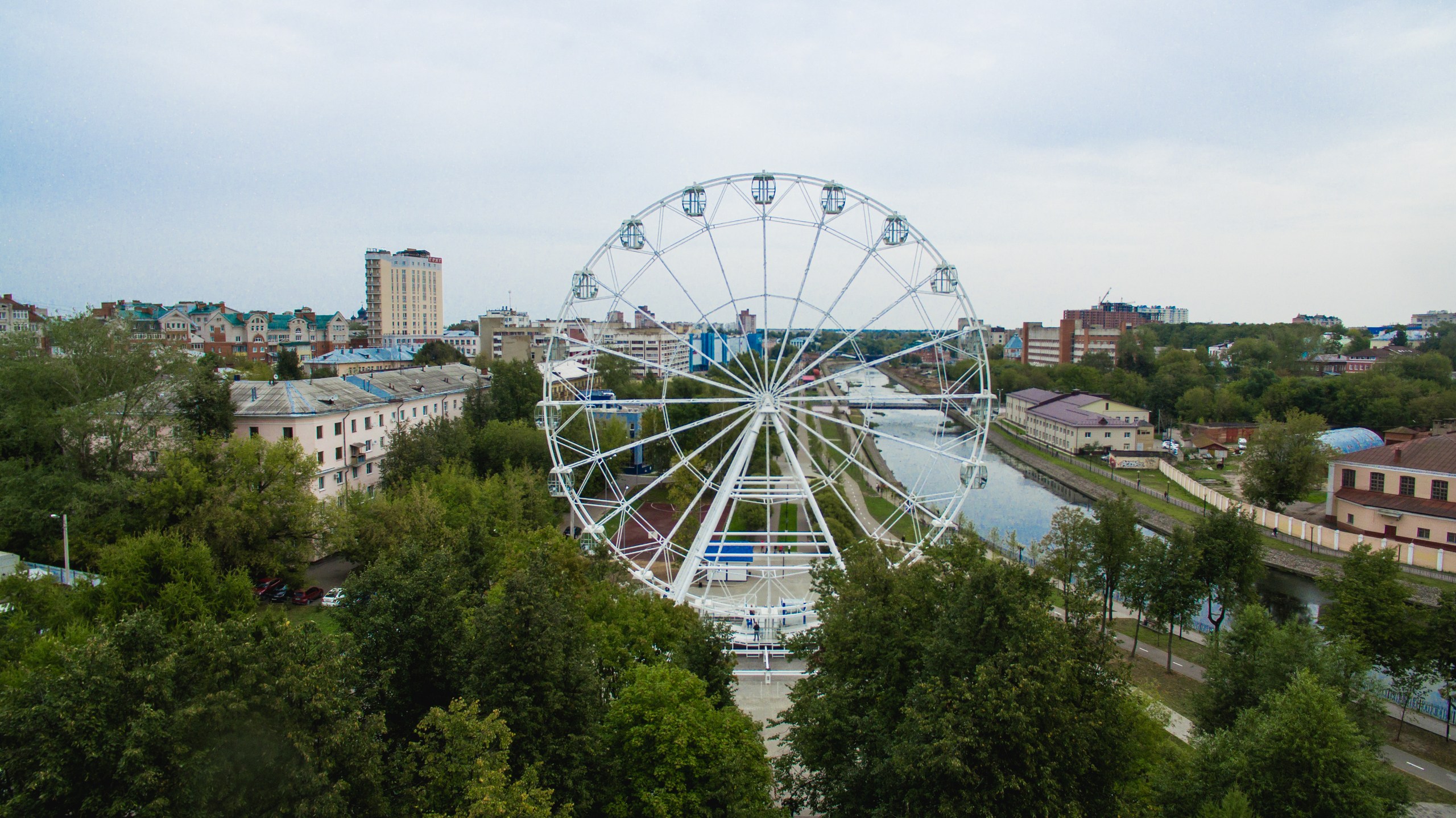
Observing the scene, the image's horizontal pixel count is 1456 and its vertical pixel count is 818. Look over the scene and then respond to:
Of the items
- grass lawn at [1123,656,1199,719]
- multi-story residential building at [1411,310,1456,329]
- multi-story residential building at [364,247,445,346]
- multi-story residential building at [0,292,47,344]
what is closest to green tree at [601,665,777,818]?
grass lawn at [1123,656,1199,719]

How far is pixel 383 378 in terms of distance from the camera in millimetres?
46719

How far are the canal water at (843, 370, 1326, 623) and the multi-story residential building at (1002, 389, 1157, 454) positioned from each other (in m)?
4.80

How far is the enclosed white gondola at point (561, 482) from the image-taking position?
23.4 m

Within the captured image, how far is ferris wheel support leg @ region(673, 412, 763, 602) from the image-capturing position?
22906mm

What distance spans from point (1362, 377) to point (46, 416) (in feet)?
300

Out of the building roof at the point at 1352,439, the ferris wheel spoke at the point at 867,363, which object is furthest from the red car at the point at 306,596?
the building roof at the point at 1352,439

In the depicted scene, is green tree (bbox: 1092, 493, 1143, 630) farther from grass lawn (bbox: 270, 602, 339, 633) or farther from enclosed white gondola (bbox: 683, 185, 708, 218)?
grass lawn (bbox: 270, 602, 339, 633)

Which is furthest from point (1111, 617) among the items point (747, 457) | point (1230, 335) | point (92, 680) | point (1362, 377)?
point (1230, 335)

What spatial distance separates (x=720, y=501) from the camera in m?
23.3

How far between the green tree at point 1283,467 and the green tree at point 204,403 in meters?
53.1

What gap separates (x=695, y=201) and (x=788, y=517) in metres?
20.9

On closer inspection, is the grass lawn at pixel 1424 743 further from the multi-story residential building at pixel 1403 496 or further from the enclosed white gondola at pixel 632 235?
the enclosed white gondola at pixel 632 235

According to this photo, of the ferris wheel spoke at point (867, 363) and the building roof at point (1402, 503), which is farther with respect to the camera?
the building roof at point (1402, 503)

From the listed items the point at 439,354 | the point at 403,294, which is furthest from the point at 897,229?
the point at 403,294
